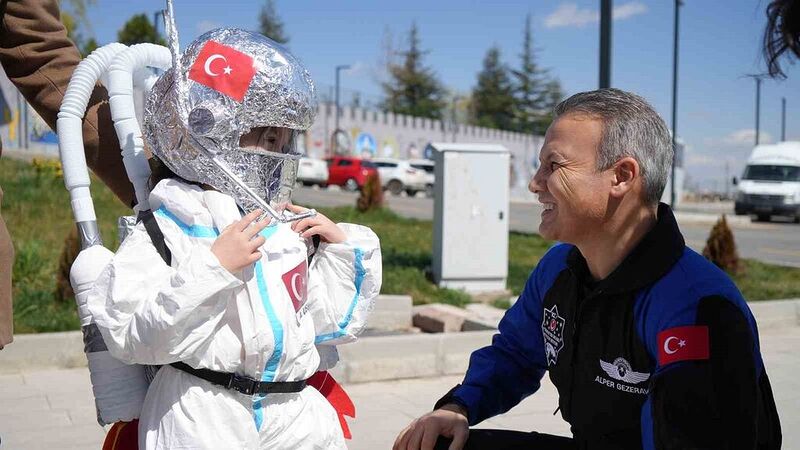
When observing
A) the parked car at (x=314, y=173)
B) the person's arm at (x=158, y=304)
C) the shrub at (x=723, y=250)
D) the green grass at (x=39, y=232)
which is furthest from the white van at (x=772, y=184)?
the person's arm at (x=158, y=304)

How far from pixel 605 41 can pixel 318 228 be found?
6942 millimetres

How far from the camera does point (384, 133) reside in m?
53.8

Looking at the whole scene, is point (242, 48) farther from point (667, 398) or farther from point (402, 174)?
point (402, 174)

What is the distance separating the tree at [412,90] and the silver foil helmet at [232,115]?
75877 mm

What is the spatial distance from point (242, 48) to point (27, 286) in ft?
18.6

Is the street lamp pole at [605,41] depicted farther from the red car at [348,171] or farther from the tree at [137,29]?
the tree at [137,29]

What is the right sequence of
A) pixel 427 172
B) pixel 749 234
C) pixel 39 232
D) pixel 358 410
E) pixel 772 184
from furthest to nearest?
pixel 427 172 < pixel 772 184 < pixel 749 234 < pixel 39 232 < pixel 358 410

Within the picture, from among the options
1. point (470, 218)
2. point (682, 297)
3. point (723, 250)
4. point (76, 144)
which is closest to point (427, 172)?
point (723, 250)

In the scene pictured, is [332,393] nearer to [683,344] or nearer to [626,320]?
[626,320]

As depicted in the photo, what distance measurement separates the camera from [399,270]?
367 inches

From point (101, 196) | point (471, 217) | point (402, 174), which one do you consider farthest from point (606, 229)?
point (402, 174)

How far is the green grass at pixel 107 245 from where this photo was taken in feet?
21.7

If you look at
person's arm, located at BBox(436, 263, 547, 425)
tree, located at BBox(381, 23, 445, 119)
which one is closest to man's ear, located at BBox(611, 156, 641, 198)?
person's arm, located at BBox(436, 263, 547, 425)

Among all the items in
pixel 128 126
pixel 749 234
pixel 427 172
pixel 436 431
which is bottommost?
pixel 749 234
